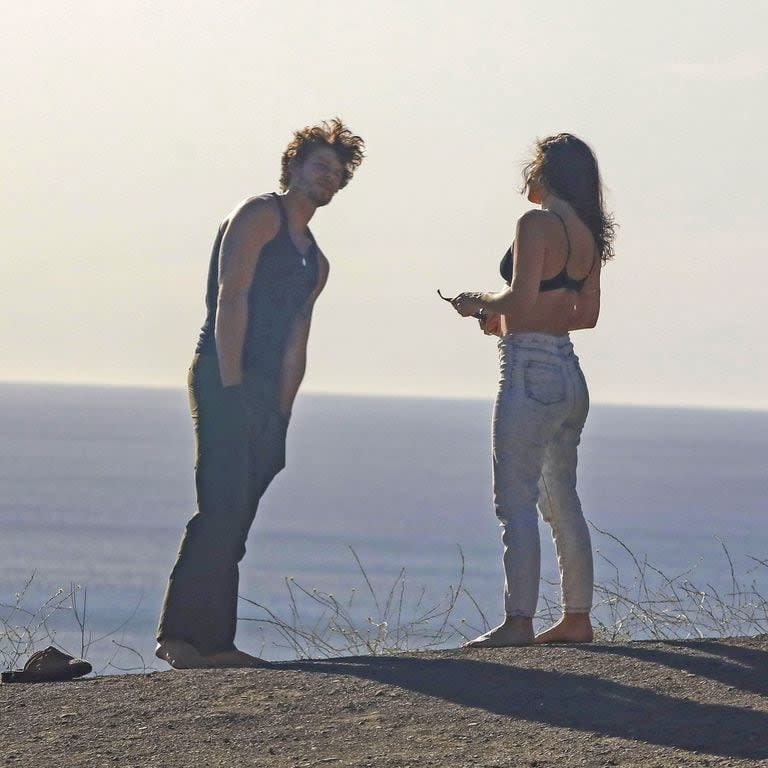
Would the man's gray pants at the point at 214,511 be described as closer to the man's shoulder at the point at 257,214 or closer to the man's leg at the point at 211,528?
the man's leg at the point at 211,528

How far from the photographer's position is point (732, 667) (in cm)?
608

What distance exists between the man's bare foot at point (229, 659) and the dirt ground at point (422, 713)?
32 centimetres

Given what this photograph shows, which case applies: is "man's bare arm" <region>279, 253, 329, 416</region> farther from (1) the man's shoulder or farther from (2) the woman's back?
→ (2) the woman's back

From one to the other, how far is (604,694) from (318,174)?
2.52m

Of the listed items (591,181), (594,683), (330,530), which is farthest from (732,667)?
(330,530)

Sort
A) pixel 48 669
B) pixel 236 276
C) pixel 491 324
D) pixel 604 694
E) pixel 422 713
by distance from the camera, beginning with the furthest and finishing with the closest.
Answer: pixel 491 324 < pixel 236 276 < pixel 48 669 < pixel 604 694 < pixel 422 713

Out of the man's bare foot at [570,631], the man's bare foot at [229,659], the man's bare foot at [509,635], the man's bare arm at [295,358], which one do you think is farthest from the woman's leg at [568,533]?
the man's bare foot at [229,659]

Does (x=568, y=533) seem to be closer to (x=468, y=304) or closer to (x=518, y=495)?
(x=518, y=495)

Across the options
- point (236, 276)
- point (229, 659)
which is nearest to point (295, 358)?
point (236, 276)

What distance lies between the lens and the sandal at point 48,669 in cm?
634

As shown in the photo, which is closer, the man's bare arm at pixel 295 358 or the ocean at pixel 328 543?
the man's bare arm at pixel 295 358

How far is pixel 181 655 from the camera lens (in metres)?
6.65

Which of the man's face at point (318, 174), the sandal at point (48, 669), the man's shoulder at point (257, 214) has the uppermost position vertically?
the man's face at point (318, 174)

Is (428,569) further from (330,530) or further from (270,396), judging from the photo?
(270,396)
